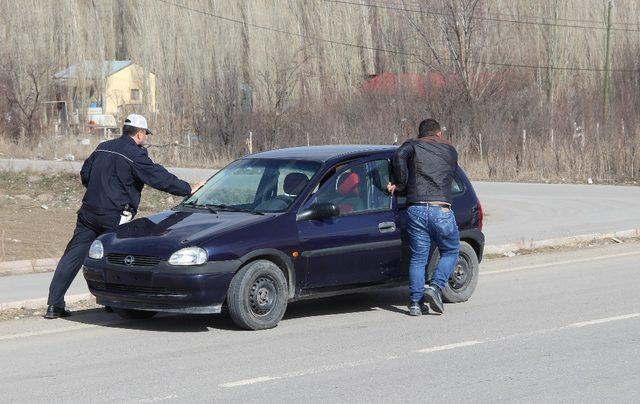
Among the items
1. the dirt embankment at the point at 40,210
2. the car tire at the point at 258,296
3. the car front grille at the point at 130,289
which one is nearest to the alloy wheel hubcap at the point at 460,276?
the car tire at the point at 258,296

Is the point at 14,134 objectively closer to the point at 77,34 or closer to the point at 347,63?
the point at 77,34

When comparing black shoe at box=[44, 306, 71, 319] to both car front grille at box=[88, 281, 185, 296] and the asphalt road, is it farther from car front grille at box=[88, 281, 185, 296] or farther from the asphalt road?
car front grille at box=[88, 281, 185, 296]

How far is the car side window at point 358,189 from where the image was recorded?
35.7 ft

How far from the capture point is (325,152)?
11.4 meters

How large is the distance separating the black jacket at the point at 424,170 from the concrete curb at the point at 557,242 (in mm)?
5286

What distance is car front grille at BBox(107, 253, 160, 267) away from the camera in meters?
9.87

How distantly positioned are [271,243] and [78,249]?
Answer: 2078 mm

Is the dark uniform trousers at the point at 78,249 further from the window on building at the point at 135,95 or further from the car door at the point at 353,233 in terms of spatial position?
the window on building at the point at 135,95

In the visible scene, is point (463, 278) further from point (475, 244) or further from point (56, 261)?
point (56, 261)

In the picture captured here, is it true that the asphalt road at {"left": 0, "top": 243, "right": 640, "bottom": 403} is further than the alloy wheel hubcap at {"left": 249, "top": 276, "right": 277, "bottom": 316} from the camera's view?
No

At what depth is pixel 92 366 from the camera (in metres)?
8.72

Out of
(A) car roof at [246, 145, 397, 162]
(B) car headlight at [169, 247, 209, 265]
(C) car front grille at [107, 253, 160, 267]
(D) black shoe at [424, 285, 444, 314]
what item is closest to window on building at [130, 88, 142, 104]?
(A) car roof at [246, 145, 397, 162]

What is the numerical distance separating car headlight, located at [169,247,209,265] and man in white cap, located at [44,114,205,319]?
128 cm

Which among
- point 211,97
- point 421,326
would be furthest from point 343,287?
point 211,97
